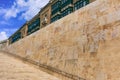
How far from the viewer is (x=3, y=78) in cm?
1130

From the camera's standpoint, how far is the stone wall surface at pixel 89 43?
9.36m

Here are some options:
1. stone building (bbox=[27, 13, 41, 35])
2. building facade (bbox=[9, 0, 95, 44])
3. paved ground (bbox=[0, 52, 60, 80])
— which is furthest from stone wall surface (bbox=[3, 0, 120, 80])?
stone building (bbox=[27, 13, 41, 35])

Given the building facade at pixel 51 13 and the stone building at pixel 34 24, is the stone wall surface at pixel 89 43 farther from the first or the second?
the stone building at pixel 34 24

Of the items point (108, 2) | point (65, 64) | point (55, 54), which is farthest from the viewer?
point (55, 54)

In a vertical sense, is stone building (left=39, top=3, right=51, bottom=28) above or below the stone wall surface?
above

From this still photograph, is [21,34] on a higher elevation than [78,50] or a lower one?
higher

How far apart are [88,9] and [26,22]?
129 ft

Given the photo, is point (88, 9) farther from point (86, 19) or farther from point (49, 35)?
point (49, 35)

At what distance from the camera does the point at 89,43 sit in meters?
11.1

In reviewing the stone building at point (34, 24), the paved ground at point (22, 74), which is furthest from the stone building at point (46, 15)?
the paved ground at point (22, 74)

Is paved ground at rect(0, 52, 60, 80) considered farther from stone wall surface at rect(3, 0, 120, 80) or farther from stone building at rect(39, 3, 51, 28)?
stone building at rect(39, 3, 51, 28)

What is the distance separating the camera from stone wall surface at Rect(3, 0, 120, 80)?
30.7ft

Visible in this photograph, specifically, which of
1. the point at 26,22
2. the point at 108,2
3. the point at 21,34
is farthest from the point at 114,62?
the point at 21,34

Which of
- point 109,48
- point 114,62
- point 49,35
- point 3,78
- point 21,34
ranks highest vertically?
point 21,34
